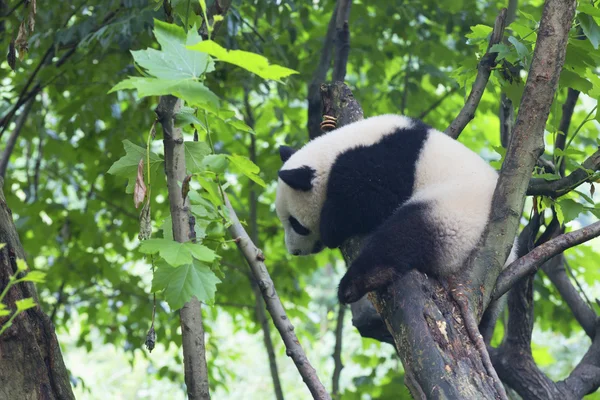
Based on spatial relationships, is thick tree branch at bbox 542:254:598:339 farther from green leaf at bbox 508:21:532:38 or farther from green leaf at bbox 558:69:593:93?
green leaf at bbox 508:21:532:38

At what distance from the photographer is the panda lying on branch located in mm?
2904

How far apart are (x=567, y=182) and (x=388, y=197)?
94 cm

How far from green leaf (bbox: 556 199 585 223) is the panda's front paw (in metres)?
1.01

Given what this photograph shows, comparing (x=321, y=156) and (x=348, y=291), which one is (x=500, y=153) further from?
(x=348, y=291)

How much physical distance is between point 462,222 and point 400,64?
13.6 feet

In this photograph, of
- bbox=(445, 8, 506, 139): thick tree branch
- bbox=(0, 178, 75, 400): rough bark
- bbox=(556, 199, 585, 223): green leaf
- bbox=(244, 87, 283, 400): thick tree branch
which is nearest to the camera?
bbox=(0, 178, 75, 400): rough bark

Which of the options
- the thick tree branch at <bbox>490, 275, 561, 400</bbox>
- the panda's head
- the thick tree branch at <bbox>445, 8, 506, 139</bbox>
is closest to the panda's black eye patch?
the panda's head

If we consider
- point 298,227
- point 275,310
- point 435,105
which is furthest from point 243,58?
point 435,105

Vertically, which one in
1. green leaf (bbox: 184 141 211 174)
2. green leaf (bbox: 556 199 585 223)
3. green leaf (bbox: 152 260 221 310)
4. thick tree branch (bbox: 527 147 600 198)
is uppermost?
thick tree branch (bbox: 527 147 600 198)

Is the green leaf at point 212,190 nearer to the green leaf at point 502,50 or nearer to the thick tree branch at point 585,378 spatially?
the green leaf at point 502,50

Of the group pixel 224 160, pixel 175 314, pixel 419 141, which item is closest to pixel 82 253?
pixel 175 314

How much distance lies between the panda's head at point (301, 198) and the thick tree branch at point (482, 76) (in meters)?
0.83

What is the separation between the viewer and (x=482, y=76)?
3.60 m

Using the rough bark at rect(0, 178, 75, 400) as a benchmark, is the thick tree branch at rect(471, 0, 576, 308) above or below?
above
